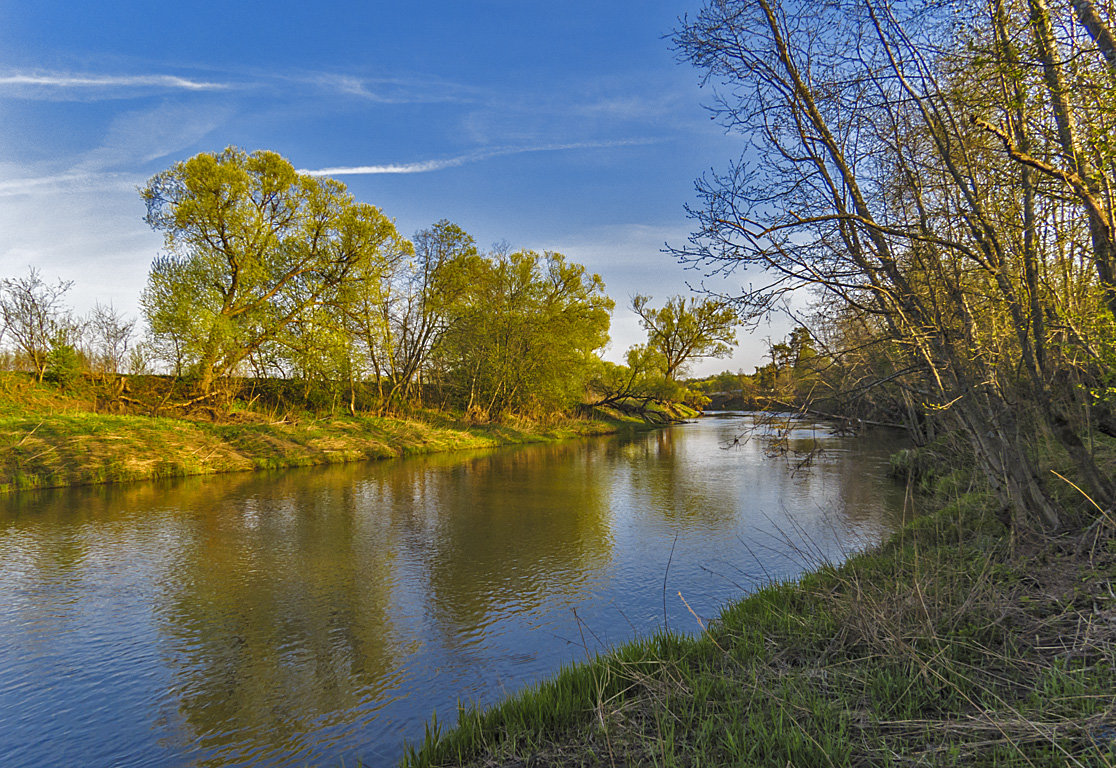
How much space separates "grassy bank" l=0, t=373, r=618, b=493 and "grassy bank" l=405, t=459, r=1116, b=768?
48.1ft

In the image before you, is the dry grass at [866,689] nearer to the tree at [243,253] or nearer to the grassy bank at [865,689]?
the grassy bank at [865,689]

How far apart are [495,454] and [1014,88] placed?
19921 millimetres

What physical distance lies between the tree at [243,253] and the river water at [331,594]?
7.27m

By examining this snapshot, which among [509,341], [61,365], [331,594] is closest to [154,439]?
[61,365]

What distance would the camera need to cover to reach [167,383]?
1975cm

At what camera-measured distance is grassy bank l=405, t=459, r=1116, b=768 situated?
258 cm

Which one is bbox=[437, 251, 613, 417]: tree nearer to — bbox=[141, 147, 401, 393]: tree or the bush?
bbox=[141, 147, 401, 393]: tree

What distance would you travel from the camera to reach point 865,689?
318 centimetres

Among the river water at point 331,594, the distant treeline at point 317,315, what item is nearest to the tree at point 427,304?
the distant treeline at point 317,315

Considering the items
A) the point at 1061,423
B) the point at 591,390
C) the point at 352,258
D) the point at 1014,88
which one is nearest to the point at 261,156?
the point at 352,258

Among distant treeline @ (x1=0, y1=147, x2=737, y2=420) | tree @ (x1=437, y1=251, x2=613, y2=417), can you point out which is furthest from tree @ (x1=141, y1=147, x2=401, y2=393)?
tree @ (x1=437, y1=251, x2=613, y2=417)

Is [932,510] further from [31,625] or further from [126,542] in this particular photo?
[126,542]

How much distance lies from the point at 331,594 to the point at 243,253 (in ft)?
59.4

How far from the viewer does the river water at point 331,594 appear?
13.0 feet
